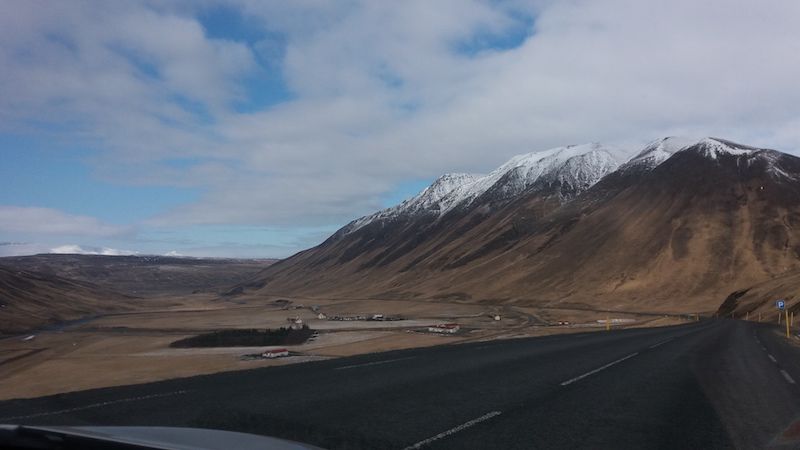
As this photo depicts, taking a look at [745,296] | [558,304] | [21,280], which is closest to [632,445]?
[745,296]

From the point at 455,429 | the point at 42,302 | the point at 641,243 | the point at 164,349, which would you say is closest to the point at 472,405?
the point at 455,429

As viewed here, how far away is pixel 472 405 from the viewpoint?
466 inches

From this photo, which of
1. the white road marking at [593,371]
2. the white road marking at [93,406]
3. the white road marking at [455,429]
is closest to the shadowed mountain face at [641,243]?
the white road marking at [593,371]

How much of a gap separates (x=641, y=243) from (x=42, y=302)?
115945mm

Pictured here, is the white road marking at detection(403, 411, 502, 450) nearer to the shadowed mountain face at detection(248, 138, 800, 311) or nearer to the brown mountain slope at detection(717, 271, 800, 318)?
the brown mountain slope at detection(717, 271, 800, 318)

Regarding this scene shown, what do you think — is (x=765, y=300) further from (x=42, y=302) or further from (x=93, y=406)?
(x=42, y=302)

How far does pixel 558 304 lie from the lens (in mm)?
109938

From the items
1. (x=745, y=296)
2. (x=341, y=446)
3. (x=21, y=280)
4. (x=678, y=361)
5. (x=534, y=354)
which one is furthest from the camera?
(x=21, y=280)

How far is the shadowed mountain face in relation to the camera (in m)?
113

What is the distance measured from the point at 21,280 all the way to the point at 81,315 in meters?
28.0

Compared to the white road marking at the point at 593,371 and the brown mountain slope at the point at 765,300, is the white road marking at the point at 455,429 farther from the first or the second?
the brown mountain slope at the point at 765,300

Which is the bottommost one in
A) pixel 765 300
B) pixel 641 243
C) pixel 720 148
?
pixel 765 300

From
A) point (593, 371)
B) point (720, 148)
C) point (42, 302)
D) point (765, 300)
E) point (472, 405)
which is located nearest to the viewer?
point (472, 405)

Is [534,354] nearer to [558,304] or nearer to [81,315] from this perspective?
[558,304]
